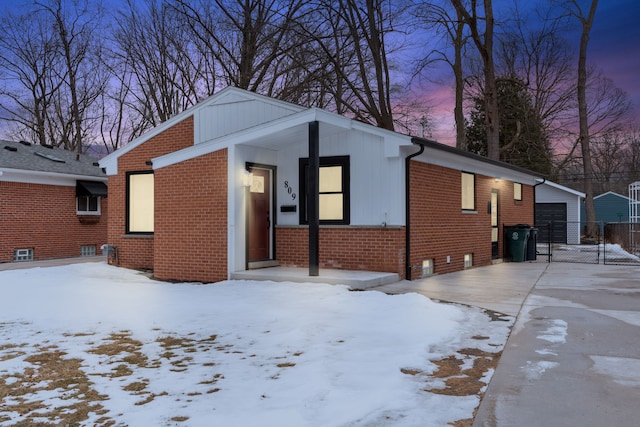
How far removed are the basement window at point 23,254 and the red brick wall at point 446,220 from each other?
1385cm

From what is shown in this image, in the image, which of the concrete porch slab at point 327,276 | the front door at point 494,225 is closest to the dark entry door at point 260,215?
the concrete porch slab at point 327,276

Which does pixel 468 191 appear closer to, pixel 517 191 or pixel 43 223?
pixel 517 191

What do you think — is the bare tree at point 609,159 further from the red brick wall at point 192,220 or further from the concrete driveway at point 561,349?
the red brick wall at point 192,220

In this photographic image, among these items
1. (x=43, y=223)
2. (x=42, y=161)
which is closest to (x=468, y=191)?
(x=43, y=223)

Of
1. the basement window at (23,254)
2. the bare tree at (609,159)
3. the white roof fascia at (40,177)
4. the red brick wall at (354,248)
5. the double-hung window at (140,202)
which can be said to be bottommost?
the basement window at (23,254)

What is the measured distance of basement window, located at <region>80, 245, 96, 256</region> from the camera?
19312 millimetres

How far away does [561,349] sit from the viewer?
17.1ft

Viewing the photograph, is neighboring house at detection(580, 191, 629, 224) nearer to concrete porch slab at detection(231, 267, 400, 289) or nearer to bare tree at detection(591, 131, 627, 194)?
bare tree at detection(591, 131, 627, 194)

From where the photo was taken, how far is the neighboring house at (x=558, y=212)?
27.2 metres

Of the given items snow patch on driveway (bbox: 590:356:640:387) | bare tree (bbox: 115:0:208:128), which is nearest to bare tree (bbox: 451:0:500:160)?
bare tree (bbox: 115:0:208:128)

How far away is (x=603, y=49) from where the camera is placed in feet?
102

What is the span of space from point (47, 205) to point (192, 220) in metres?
9.70

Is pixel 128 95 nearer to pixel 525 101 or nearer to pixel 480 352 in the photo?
pixel 525 101

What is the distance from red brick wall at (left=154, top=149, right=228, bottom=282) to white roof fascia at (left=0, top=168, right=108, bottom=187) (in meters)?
7.95
